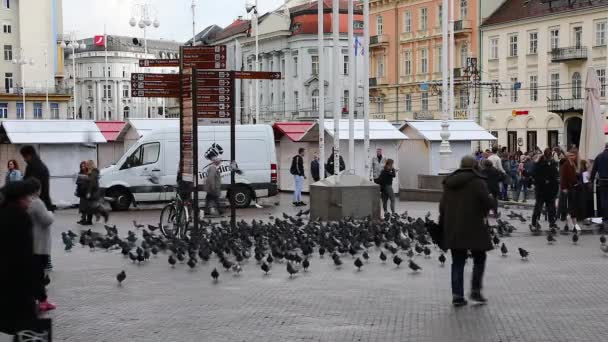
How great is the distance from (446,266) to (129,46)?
493 ft

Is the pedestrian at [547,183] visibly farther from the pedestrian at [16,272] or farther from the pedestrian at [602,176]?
the pedestrian at [16,272]

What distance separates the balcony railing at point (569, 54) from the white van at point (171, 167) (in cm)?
3935

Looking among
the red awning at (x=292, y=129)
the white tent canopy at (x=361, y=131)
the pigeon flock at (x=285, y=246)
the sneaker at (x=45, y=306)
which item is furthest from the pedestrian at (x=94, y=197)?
the red awning at (x=292, y=129)

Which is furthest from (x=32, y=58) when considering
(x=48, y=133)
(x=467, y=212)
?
(x=467, y=212)

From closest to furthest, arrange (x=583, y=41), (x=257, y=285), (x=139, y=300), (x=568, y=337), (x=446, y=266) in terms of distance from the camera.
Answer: (x=568, y=337), (x=139, y=300), (x=257, y=285), (x=446, y=266), (x=583, y=41)

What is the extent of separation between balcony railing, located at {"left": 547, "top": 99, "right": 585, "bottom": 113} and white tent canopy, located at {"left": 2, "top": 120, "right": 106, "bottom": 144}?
40.0 meters

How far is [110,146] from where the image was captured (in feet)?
133

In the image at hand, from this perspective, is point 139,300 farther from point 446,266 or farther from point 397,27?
point 397,27

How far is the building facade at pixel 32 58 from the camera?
111 m

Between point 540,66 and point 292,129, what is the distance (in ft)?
116

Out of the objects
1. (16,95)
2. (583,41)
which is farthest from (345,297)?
(16,95)

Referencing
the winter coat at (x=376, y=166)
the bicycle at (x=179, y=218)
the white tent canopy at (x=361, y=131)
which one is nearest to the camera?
the bicycle at (x=179, y=218)

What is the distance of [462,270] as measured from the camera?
40.3 ft

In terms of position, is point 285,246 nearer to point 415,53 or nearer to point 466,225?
point 466,225
